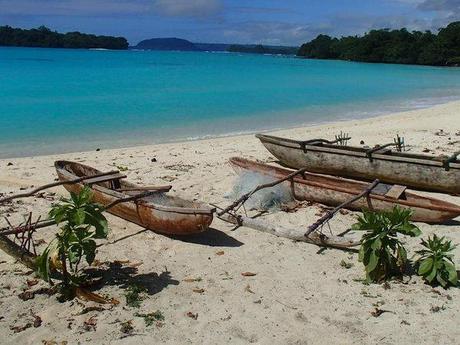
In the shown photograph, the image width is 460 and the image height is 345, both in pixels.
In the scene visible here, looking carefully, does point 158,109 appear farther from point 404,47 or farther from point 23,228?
point 404,47

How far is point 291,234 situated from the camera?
20.4 feet

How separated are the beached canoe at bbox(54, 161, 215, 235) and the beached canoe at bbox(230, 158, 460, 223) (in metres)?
1.95

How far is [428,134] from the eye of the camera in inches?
538

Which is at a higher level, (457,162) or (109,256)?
(457,162)

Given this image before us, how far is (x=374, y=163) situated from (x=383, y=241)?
376cm

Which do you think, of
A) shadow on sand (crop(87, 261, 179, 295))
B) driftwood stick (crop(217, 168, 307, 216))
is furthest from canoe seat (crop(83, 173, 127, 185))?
shadow on sand (crop(87, 261, 179, 295))

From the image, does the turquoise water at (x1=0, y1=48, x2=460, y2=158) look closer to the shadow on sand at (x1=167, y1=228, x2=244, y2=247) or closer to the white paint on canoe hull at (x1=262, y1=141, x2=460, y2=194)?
the white paint on canoe hull at (x1=262, y1=141, x2=460, y2=194)

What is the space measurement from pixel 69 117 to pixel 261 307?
16.7 meters

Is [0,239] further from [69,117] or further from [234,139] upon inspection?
[69,117]

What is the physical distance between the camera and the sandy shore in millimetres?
4312

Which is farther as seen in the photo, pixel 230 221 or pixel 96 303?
pixel 230 221

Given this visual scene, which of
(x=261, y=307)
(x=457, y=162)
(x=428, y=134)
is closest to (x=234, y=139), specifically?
(x=428, y=134)

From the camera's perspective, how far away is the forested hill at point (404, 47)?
7479cm

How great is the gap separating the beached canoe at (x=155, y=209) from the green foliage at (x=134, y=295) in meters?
1.09
